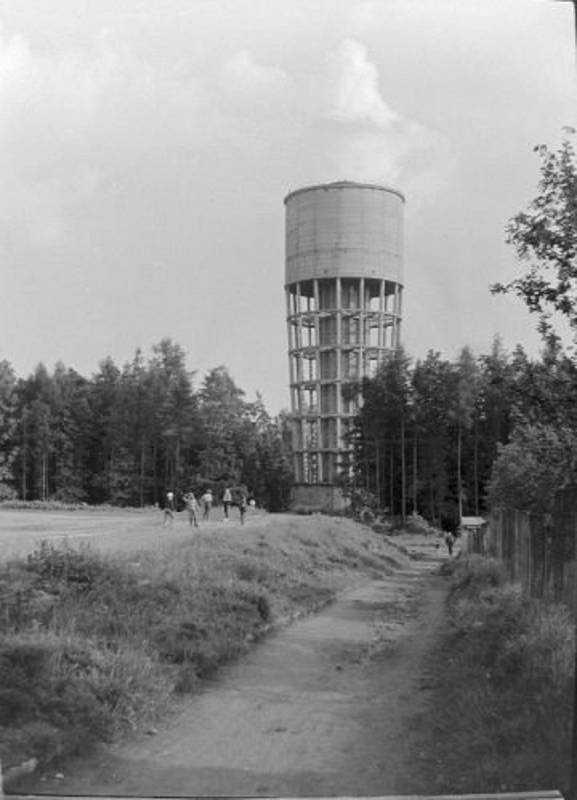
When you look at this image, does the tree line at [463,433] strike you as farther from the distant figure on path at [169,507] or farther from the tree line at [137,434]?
the distant figure on path at [169,507]

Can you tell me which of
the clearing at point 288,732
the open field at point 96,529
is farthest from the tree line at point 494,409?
the open field at point 96,529

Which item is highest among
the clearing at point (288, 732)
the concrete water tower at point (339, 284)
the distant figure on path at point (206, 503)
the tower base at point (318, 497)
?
the concrete water tower at point (339, 284)

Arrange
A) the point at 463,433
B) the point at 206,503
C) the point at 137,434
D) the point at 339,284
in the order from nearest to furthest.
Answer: the point at 339,284 → the point at 137,434 → the point at 463,433 → the point at 206,503

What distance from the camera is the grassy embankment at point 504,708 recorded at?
14.5ft

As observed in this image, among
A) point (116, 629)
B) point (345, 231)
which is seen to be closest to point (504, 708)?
point (345, 231)

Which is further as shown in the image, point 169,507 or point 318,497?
point 169,507

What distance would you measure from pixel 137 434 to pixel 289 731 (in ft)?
9.98

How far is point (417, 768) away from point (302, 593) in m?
11.3

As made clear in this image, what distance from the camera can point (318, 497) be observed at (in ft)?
23.5

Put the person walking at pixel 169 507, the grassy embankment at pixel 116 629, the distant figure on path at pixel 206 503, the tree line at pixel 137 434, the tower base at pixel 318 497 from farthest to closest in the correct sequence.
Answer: the distant figure on path at pixel 206 503 < the person walking at pixel 169 507 < the tower base at pixel 318 497 < the tree line at pixel 137 434 < the grassy embankment at pixel 116 629

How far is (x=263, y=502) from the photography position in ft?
33.4

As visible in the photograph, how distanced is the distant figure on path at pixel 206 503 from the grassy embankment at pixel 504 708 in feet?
13.6

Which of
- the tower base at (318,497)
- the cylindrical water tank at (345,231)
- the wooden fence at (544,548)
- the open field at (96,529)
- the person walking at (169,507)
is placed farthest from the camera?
the open field at (96,529)

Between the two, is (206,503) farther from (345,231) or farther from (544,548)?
(345,231)
